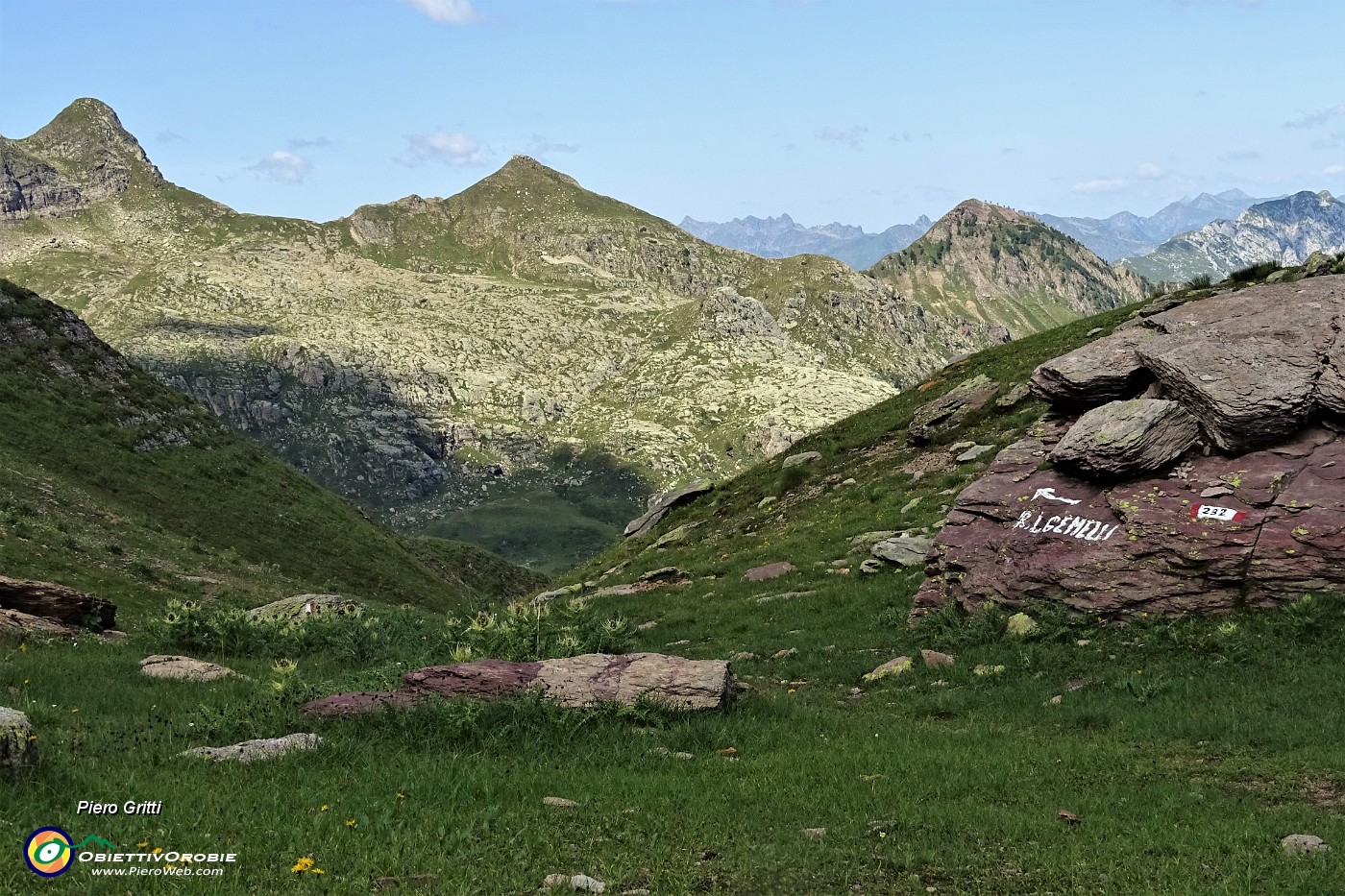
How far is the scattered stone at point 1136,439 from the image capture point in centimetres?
2209

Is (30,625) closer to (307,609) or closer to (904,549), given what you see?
(307,609)

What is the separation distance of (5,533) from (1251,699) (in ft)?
140

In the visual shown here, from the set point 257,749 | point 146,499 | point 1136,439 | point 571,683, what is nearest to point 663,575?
point 1136,439

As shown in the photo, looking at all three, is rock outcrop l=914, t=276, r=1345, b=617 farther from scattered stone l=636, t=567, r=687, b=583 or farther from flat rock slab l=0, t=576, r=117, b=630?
flat rock slab l=0, t=576, r=117, b=630

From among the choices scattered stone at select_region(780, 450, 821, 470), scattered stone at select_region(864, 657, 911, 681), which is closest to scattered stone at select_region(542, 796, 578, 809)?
scattered stone at select_region(864, 657, 911, 681)

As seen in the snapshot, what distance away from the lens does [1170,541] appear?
20.5 metres

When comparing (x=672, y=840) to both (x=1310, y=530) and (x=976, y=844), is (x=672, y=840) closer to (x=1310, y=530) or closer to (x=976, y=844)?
(x=976, y=844)

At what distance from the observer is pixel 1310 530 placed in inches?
762

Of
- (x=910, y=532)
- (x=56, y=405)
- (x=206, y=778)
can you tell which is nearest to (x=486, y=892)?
(x=206, y=778)

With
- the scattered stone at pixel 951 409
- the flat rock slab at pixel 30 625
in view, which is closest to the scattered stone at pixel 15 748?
the flat rock slab at pixel 30 625

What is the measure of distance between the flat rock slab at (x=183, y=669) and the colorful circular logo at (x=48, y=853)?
35.7ft

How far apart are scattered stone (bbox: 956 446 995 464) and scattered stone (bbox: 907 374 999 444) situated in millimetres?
4344

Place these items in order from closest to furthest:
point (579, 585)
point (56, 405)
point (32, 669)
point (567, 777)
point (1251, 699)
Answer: point (567, 777)
point (1251, 699)
point (32, 669)
point (579, 585)
point (56, 405)

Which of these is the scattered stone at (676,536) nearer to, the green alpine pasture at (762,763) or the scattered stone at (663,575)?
the scattered stone at (663,575)
